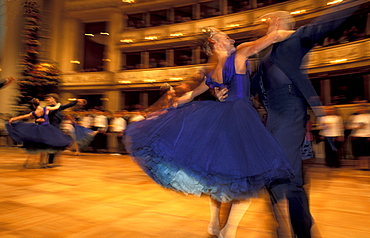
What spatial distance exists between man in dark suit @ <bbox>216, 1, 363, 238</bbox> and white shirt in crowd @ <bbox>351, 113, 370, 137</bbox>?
19.5 feet

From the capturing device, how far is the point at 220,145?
1812 millimetres

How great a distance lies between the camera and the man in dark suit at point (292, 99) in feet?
5.60

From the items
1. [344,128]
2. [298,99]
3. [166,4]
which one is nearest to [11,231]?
[298,99]

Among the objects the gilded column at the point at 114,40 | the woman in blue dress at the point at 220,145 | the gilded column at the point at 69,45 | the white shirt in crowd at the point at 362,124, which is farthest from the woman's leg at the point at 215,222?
the gilded column at the point at 69,45

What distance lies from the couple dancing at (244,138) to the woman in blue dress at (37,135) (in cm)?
466

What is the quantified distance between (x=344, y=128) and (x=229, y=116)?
26.1 feet

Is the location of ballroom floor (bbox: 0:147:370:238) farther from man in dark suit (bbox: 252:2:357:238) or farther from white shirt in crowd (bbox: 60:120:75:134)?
white shirt in crowd (bbox: 60:120:75:134)

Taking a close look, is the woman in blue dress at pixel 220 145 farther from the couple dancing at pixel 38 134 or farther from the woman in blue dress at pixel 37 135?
the woman in blue dress at pixel 37 135

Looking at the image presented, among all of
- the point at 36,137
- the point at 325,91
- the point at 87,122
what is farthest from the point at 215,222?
the point at 325,91

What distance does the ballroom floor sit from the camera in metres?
2.27

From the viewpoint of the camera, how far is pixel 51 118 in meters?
6.86

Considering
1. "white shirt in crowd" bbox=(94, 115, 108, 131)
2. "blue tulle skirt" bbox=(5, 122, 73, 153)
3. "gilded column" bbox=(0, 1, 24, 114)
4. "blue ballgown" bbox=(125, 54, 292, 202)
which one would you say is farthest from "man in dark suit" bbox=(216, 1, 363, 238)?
"gilded column" bbox=(0, 1, 24, 114)

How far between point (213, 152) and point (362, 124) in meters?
6.46

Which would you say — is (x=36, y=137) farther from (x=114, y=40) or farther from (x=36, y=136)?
(x=114, y=40)
